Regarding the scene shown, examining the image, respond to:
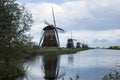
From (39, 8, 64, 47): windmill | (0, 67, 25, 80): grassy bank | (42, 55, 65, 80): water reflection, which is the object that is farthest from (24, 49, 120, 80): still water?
(39, 8, 64, 47): windmill

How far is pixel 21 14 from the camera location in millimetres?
26500

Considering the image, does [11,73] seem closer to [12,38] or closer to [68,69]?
[12,38]

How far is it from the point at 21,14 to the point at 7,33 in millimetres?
2215

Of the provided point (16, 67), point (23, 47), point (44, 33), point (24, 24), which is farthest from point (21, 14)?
point (44, 33)

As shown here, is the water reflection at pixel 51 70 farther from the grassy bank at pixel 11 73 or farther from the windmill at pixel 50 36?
the windmill at pixel 50 36

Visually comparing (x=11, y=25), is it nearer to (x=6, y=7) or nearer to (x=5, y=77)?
(x=6, y=7)

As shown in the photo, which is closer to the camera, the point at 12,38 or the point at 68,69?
the point at 12,38

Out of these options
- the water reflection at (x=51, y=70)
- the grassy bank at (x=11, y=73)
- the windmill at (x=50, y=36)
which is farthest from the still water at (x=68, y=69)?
the windmill at (x=50, y=36)

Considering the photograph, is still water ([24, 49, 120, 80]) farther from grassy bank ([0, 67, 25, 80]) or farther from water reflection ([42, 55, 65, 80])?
grassy bank ([0, 67, 25, 80])

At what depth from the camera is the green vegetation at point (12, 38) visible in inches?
992

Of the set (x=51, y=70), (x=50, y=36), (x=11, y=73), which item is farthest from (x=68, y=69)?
(x=50, y=36)

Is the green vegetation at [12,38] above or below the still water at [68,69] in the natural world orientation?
above

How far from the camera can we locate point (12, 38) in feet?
85.8

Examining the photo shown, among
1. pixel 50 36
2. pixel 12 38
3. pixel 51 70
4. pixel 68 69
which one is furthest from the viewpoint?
pixel 50 36
